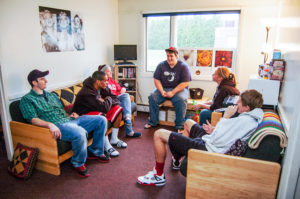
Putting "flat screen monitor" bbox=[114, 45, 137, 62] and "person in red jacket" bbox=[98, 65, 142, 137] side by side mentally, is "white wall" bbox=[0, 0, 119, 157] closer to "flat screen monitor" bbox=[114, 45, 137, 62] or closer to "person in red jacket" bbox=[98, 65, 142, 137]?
"flat screen monitor" bbox=[114, 45, 137, 62]

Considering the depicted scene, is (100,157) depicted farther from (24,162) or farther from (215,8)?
(215,8)

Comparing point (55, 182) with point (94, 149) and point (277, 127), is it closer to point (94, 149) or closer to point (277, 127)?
point (94, 149)

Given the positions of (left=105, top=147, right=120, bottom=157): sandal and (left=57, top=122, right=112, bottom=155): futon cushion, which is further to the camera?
(left=105, top=147, right=120, bottom=157): sandal

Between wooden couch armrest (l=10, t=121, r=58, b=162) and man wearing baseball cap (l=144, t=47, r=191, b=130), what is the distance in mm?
1839

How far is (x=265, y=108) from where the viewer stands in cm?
260

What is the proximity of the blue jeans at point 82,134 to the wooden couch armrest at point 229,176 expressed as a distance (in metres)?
1.26

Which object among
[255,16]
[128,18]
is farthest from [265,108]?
[128,18]

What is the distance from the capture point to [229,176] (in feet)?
5.62

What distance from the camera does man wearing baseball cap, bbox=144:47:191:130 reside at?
12.7 feet

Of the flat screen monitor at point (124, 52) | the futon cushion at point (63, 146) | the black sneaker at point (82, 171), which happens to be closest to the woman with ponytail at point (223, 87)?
the black sneaker at point (82, 171)

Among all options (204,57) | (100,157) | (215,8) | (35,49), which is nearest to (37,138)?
(100,157)

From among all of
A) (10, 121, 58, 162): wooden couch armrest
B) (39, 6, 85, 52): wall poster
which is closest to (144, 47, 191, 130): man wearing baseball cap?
(39, 6, 85, 52): wall poster

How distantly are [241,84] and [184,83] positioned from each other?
113 centimetres

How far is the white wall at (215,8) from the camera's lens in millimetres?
3877
